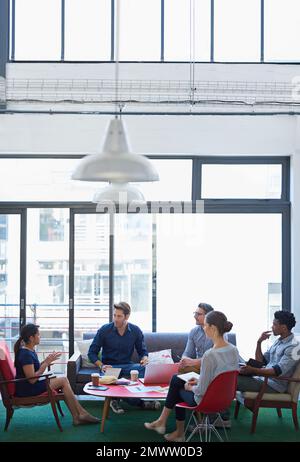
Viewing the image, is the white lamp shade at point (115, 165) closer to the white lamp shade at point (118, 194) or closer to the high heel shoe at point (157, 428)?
the white lamp shade at point (118, 194)

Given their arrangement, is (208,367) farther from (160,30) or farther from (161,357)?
(160,30)

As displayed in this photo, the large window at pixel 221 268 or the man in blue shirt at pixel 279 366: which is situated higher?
the large window at pixel 221 268

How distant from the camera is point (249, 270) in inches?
380

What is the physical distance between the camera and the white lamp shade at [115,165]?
452 cm

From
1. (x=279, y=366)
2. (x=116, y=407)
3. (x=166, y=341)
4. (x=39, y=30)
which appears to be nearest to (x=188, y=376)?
(x=279, y=366)

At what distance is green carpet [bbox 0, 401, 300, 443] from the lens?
6758 mm

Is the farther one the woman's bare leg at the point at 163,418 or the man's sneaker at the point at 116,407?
the man's sneaker at the point at 116,407

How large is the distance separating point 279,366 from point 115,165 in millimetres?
3341

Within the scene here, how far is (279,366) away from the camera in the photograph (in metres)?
7.06

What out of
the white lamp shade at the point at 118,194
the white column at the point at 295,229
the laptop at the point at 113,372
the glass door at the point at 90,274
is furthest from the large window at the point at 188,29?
the laptop at the point at 113,372

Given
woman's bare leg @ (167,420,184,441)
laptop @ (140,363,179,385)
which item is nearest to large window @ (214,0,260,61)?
laptop @ (140,363,179,385)

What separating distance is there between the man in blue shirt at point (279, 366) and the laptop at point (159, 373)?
659 millimetres

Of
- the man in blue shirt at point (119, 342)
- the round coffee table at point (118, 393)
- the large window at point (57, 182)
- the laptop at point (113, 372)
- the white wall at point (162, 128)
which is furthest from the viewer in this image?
the large window at point (57, 182)

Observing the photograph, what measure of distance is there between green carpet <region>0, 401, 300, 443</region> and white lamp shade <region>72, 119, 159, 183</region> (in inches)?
118
